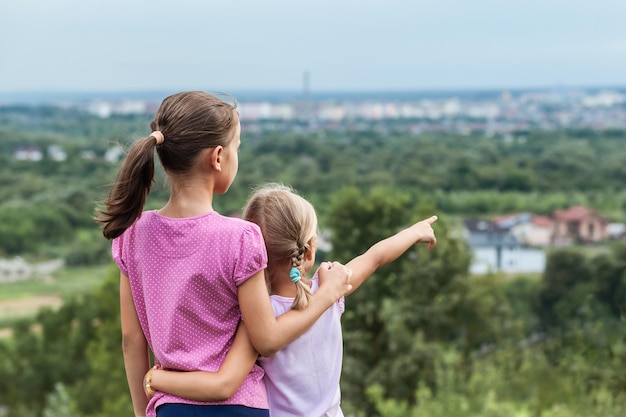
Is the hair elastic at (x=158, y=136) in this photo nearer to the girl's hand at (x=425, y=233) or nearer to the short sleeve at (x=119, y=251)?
the short sleeve at (x=119, y=251)

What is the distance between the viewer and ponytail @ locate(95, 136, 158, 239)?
4.44 feet

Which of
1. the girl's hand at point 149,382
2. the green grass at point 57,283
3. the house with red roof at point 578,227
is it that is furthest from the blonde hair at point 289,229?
the house with red roof at point 578,227

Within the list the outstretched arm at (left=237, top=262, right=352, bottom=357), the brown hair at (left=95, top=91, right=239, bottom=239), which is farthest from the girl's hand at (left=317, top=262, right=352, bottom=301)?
the brown hair at (left=95, top=91, right=239, bottom=239)

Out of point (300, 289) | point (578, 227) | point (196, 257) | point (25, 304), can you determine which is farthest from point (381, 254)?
point (578, 227)

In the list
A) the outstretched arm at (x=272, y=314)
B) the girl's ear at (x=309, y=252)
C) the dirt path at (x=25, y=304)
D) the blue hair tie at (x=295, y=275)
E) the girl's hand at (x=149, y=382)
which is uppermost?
the girl's ear at (x=309, y=252)

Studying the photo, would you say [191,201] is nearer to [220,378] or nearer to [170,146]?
[170,146]

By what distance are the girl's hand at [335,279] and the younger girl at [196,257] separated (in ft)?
0.08

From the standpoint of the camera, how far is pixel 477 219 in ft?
125

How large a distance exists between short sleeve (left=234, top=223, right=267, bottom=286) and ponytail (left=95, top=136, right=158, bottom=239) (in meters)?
0.16

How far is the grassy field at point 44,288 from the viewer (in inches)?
1158

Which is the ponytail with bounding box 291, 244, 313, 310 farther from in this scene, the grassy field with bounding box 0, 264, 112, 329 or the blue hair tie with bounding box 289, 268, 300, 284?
the grassy field with bounding box 0, 264, 112, 329

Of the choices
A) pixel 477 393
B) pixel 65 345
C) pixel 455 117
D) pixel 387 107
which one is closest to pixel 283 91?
pixel 387 107

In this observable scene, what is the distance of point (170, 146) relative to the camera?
1.38m

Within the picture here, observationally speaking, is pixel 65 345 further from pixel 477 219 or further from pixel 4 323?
pixel 477 219
